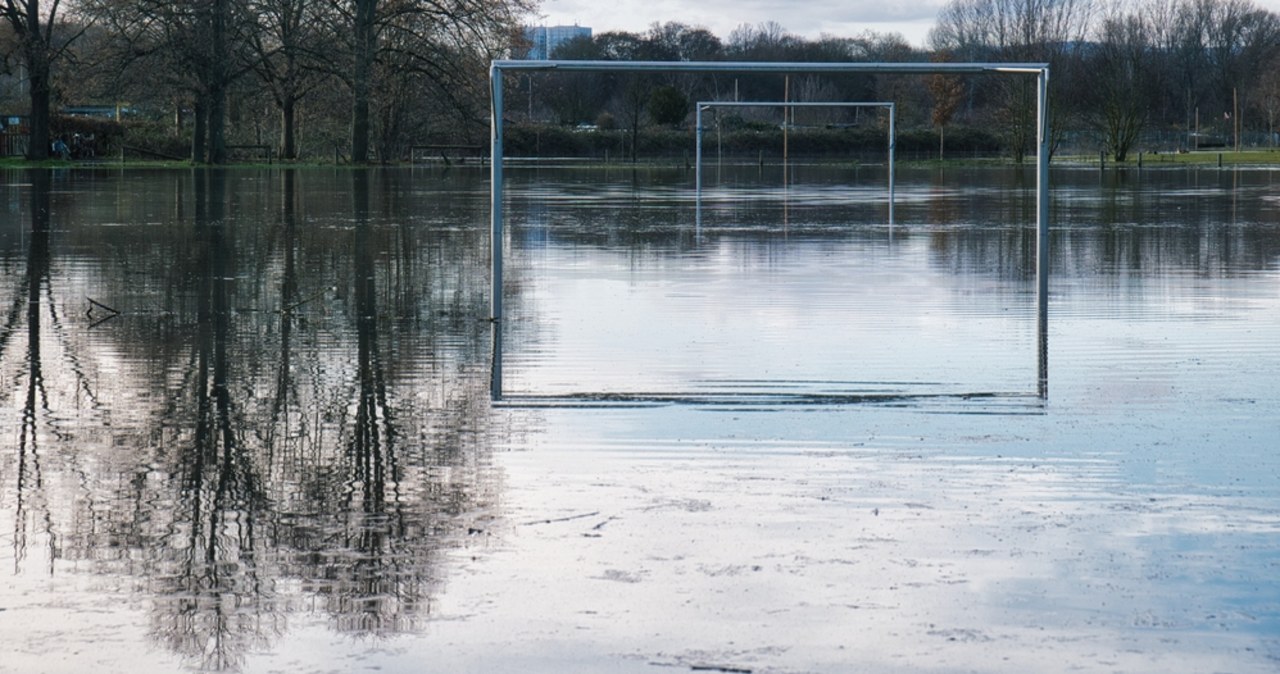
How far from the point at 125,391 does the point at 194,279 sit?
651 centimetres

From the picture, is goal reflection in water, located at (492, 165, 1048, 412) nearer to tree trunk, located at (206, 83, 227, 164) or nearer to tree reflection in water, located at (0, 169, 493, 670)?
tree reflection in water, located at (0, 169, 493, 670)

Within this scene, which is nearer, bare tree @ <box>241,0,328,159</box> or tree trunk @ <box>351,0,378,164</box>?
tree trunk @ <box>351,0,378,164</box>

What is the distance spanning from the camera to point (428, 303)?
14047 millimetres

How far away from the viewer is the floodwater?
501 centimetres

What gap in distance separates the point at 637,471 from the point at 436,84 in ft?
174

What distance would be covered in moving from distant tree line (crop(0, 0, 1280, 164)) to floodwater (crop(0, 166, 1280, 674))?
41259 millimetres

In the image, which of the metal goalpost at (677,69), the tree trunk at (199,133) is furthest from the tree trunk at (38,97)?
the metal goalpost at (677,69)

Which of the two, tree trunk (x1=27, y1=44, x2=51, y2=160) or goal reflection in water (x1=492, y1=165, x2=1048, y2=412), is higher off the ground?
tree trunk (x1=27, y1=44, x2=51, y2=160)

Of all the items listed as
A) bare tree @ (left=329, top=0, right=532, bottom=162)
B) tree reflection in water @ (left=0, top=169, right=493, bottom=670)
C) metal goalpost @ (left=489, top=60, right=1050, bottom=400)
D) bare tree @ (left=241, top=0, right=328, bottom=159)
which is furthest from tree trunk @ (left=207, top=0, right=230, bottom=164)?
metal goalpost @ (left=489, top=60, right=1050, bottom=400)

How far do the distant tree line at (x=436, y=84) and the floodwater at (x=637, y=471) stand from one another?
4126cm

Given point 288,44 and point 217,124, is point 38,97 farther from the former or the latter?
point 288,44

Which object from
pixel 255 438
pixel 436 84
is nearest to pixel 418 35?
pixel 436 84

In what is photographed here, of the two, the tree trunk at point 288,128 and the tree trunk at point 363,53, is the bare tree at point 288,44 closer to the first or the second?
the tree trunk at point 288,128

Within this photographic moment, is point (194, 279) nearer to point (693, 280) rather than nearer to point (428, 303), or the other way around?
point (428, 303)
